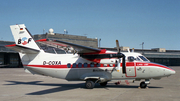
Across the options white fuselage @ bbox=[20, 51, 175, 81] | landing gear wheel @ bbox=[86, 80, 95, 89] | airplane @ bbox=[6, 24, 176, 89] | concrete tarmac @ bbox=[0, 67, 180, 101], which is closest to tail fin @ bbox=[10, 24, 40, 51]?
airplane @ bbox=[6, 24, 176, 89]

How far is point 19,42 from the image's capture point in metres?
20.0

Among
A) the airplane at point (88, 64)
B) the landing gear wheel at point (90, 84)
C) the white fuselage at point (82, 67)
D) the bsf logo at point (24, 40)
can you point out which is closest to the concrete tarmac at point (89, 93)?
the landing gear wheel at point (90, 84)

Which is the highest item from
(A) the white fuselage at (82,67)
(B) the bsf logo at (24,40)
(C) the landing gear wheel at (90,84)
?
(B) the bsf logo at (24,40)

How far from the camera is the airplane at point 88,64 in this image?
17.3m

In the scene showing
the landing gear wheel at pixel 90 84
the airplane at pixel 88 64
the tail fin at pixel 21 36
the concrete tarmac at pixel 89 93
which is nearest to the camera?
the concrete tarmac at pixel 89 93

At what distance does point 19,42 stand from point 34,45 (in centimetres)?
159

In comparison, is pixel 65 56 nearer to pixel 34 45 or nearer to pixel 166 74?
pixel 34 45

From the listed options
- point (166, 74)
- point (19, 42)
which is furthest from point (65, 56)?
point (166, 74)

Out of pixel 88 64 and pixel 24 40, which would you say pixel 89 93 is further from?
pixel 24 40

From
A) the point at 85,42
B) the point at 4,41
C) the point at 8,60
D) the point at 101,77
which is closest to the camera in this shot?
the point at 101,77

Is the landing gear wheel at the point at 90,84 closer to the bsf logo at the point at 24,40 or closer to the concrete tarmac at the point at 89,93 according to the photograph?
the concrete tarmac at the point at 89,93

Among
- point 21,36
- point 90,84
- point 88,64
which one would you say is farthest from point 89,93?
point 21,36

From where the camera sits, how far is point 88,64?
18.7 metres

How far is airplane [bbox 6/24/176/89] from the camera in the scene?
56.7 ft
